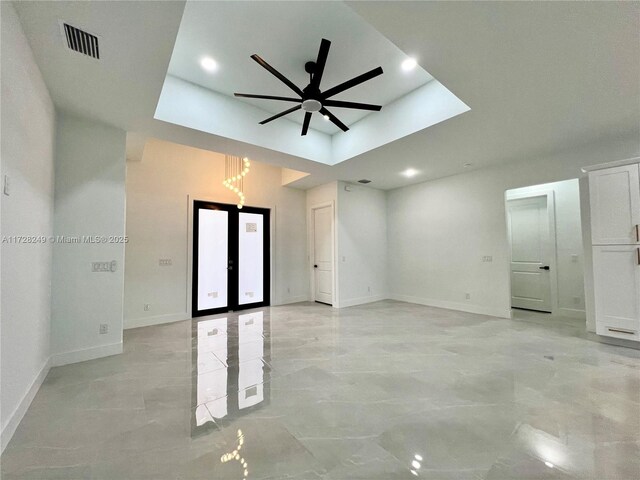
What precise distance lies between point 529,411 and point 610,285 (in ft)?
8.97

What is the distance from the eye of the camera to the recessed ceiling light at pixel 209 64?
115 inches

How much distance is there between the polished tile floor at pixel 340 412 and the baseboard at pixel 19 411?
5 cm

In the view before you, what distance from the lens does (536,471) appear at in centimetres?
149

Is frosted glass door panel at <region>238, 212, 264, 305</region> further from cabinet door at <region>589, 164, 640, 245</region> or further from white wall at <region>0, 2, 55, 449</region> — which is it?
cabinet door at <region>589, 164, 640, 245</region>

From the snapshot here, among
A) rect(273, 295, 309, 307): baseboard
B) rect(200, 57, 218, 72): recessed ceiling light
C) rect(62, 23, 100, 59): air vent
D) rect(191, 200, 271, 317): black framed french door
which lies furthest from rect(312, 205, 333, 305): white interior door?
rect(62, 23, 100, 59): air vent

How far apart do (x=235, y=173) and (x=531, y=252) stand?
6.56 m

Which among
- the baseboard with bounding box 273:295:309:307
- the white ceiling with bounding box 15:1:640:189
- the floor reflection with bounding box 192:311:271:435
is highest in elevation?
the white ceiling with bounding box 15:1:640:189

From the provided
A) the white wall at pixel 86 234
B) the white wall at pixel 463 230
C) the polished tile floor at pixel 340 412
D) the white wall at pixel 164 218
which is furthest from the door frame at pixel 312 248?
the white wall at pixel 86 234

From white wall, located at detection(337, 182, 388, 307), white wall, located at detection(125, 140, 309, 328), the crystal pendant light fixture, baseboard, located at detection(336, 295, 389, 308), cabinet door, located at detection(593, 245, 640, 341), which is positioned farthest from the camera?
white wall, located at detection(337, 182, 388, 307)

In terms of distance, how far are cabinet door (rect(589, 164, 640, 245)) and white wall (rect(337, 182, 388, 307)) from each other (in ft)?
13.1

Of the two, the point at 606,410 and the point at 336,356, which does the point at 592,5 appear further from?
the point at 336,356

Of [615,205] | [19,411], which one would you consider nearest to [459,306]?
[615,205]

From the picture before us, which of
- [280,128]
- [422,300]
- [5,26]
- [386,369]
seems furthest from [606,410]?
[5,26]

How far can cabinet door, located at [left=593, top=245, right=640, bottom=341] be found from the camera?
3.29 m
